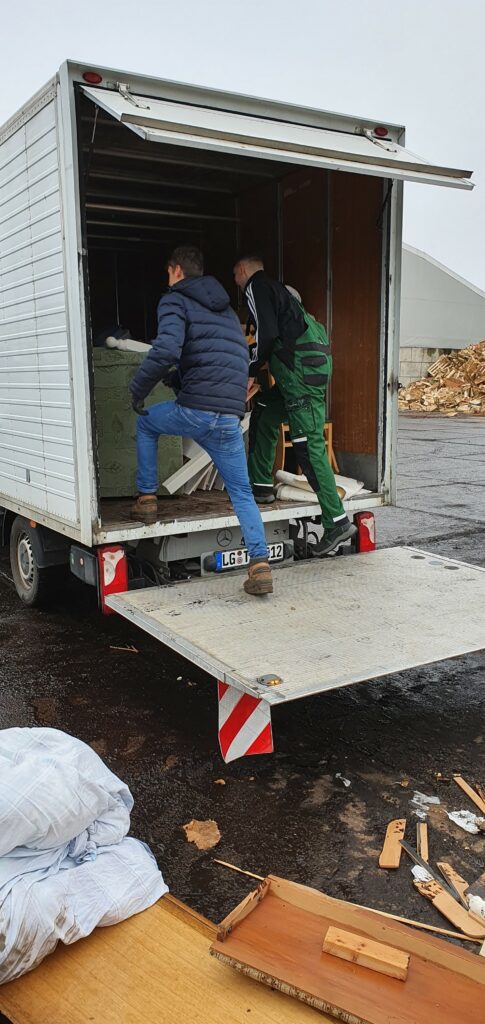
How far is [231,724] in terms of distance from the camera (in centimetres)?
360

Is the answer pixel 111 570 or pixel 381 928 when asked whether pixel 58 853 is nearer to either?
pixel 381 928

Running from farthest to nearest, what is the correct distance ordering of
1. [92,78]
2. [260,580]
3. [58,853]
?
[260,580]
[92,78]
[58,853]

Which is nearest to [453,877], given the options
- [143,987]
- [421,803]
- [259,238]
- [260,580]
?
[421,803]

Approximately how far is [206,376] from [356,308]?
5.26 ft

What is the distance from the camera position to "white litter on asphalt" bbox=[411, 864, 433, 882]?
10.1 feet

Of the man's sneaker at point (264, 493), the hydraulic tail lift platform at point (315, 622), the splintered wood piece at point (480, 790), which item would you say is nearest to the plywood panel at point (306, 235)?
the man's sneaker at point (264, 493)

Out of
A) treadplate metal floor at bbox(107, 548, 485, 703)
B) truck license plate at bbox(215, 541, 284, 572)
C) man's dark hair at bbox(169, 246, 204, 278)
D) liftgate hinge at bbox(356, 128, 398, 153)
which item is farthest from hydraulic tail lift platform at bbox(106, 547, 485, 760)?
liftgate hinge at bbox(356, 128, 398, 153)

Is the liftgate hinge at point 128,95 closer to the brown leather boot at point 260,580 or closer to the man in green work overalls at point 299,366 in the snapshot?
the man in green work overalls at point 299,366

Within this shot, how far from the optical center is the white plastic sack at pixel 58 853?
2.38 m

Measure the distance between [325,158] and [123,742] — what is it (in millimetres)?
3121

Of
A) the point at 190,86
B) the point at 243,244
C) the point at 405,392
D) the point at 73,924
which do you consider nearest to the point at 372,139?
the point at 190,86

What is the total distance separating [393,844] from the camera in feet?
10.7

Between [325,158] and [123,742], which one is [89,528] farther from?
[325,158]

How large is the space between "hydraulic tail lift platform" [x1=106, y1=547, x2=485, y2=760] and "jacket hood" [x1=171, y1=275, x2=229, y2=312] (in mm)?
1578
